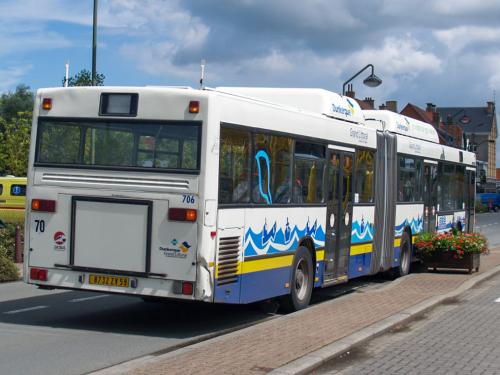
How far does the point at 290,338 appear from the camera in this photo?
952 cm

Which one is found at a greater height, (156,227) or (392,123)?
(392,123)

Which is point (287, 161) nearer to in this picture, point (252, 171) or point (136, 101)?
point (252, 171)

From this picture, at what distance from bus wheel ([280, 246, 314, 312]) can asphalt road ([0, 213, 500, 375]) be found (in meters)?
0.30

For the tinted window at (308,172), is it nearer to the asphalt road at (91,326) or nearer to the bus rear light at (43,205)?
the asphalt road at (91,326)

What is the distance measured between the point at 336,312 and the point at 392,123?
22.6ft

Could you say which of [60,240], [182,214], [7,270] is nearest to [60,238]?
[60,240]

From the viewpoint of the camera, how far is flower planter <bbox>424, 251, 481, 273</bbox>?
1875cm

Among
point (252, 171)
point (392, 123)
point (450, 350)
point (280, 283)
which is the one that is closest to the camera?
point (450, 350)

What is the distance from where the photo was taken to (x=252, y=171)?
11.0 m

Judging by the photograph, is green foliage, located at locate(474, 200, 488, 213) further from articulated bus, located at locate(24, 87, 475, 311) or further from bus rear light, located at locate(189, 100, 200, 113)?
bus rear light, located at locate(189, 100, 200, 113)

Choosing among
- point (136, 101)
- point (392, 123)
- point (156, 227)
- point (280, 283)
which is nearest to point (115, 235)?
point (156, 227)

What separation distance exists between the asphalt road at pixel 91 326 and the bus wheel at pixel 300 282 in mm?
298

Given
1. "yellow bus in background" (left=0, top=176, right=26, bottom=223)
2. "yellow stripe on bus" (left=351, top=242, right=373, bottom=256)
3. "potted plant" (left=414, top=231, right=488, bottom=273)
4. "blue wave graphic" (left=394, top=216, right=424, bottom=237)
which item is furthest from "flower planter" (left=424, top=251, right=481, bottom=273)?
"yellow bus in background" (left=0, top=176, right=26, bottom=223)

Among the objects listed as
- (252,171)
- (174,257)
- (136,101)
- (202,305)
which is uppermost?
(136,101)
